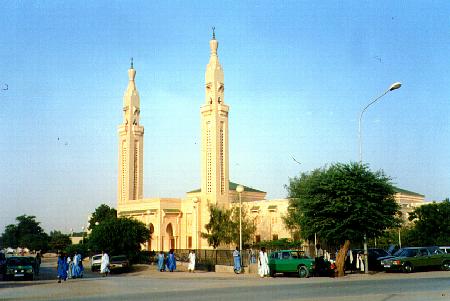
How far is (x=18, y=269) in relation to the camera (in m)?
27.3

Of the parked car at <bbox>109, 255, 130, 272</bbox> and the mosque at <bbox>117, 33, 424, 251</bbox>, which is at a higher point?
the mosque at <bbox>117, 33, 424, 251</bbox>

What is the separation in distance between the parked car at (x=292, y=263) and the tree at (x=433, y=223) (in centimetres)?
2801

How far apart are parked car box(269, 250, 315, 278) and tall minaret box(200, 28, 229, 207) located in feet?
126

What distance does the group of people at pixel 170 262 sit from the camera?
105 ft

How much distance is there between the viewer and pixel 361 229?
86.9 feet

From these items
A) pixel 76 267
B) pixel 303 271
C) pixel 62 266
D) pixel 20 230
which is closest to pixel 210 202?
pixel 76 267

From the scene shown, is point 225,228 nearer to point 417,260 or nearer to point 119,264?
point 119,264

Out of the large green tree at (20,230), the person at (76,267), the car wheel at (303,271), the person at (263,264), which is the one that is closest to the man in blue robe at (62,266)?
the person at (76,267)

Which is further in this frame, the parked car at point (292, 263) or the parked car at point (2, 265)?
the parked car at point (2, 265)

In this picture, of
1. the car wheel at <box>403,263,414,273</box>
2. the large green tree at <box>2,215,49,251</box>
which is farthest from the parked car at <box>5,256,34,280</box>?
the large green tree at <box>2,215,49,251</box>

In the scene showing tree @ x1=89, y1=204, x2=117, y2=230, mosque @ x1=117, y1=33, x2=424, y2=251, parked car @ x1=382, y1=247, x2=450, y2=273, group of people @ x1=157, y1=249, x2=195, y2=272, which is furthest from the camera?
tree @ x1=89, y1=204, x2=117, y2=230

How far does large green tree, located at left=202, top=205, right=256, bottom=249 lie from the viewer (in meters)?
56.6

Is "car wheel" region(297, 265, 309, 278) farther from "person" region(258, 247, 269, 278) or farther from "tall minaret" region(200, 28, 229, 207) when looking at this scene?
"tall minaret" region(200, 28, 229, 207)

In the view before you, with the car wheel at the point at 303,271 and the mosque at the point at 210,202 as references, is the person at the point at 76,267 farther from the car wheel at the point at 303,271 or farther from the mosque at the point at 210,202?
the mosque at the point at 210,202
